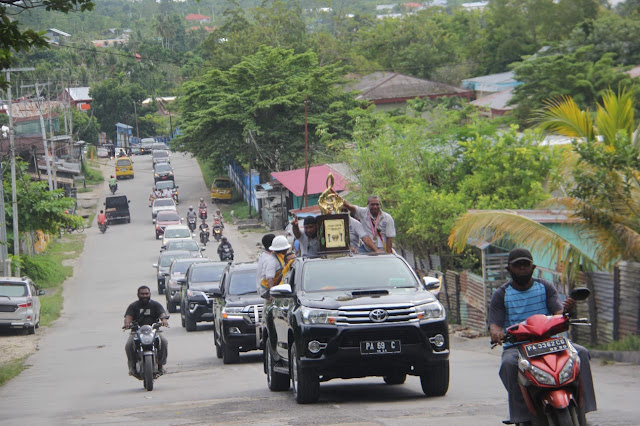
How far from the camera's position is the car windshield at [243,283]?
19.3 metres

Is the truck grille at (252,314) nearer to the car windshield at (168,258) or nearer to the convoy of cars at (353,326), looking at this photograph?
the convoy of cars at (353,326)

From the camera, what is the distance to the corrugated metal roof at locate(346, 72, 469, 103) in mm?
76812

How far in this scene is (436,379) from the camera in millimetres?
11156

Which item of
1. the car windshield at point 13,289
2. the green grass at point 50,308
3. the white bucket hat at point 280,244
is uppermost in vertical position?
the white bucket hat at point 280,244

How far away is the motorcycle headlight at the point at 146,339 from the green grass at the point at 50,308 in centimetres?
1891

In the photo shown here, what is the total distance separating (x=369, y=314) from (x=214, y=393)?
134 inches

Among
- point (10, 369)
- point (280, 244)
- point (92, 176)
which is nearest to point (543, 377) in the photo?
point (280, 244)

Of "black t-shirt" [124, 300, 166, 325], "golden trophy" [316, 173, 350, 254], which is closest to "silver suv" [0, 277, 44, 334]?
"black t-shirt" [124, 300, 166, 325]

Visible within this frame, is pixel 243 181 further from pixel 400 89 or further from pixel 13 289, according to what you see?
pixel 13 289

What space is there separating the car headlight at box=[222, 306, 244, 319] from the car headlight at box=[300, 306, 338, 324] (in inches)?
277

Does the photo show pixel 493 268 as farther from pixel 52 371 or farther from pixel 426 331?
pixel 426 331

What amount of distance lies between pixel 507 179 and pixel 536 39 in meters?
65.2

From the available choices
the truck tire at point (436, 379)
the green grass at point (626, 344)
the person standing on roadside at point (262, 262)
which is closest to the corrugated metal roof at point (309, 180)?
the green grass at point (626, 344)

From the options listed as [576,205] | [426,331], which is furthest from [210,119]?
[426,331]
